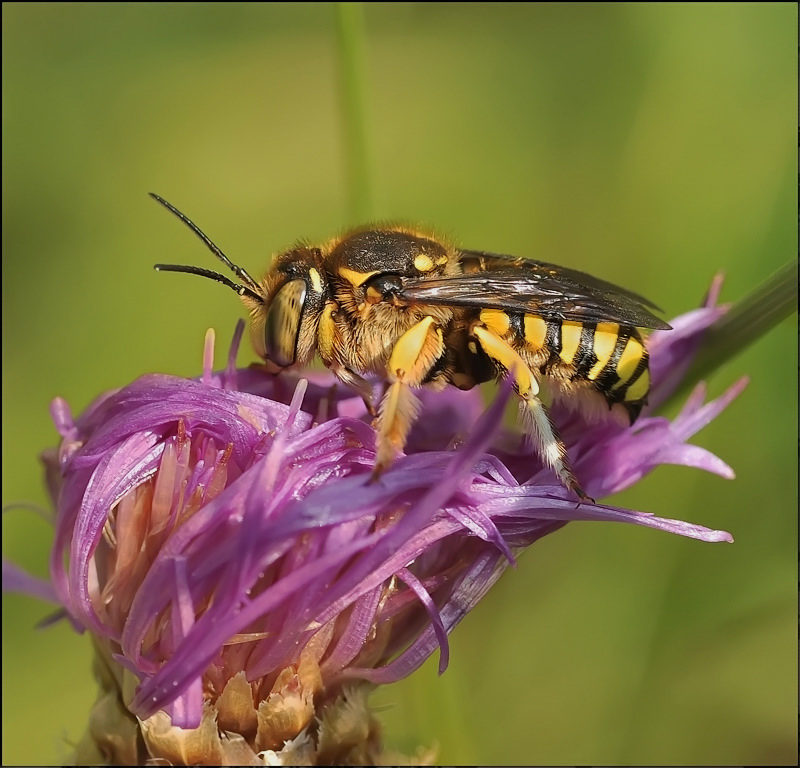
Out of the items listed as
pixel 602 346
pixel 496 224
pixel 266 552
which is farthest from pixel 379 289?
pixel 496 224

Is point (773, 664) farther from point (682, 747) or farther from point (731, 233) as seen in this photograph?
point (731, 233)

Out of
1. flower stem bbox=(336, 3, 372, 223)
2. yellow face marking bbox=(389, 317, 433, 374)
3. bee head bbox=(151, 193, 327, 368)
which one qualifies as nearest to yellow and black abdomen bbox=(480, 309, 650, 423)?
yellow face marking bbox=(389, 317, 433, 374)

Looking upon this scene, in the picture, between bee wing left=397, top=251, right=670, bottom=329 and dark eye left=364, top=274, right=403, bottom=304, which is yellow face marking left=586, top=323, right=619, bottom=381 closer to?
bee wing left=397, top=251, right=670, bottom=329

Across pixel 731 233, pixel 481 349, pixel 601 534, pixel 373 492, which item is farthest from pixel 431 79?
pixel 373 492

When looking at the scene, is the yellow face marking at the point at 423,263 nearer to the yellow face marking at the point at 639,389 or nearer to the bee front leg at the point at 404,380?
the bee front leg at the point at 404,380

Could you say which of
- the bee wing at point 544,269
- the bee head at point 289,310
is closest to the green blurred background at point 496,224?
the bee wing at point 544,269

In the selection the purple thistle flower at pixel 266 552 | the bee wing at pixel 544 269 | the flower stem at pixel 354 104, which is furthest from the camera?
the flower stem at pixel 354 104
